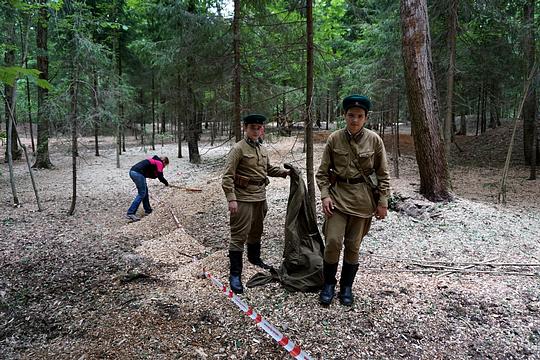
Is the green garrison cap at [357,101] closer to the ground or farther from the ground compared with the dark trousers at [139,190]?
farther from the ground

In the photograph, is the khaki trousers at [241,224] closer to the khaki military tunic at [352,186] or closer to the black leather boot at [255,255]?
the black leather boot at [255,255]

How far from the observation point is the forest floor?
3229 mm

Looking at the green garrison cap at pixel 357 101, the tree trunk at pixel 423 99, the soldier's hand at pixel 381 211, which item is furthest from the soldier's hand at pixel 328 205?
the tree trunk at pixel 423 99

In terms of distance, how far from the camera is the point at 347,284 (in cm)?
386

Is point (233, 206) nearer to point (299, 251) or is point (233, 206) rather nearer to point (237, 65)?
point (299, 251)

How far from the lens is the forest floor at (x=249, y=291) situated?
3229 millimetres

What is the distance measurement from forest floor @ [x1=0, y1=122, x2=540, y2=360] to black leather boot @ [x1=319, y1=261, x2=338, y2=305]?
0.12 metres

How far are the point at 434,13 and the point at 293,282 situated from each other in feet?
32.7

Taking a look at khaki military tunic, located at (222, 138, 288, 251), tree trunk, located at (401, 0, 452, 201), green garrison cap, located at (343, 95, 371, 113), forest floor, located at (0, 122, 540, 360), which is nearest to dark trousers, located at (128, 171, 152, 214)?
forest floor, located at (0, 122, 540, 360)

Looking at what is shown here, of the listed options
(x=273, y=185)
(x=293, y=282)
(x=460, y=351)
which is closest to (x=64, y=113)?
(x=273, y=185)

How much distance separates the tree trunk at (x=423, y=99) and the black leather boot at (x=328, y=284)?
15.6 feet

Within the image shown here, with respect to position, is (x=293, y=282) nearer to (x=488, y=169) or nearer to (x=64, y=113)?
(x=64, y=113)

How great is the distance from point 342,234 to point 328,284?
0.61 m

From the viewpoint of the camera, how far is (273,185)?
10.5 m
